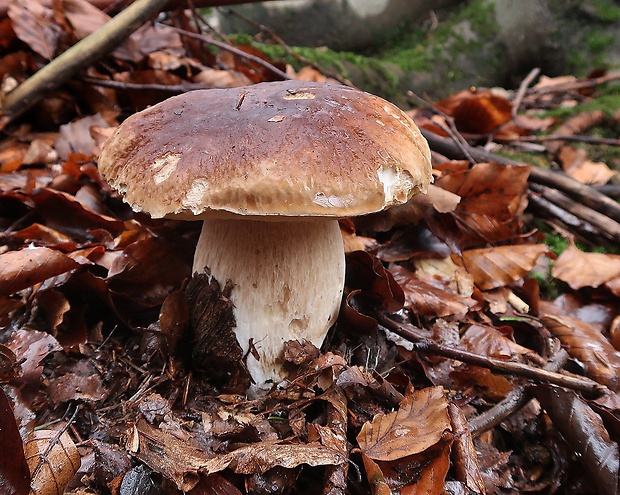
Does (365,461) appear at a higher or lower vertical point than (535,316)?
higher

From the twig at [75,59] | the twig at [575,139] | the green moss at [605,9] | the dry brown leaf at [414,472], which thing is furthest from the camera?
the green moss at [605,9]

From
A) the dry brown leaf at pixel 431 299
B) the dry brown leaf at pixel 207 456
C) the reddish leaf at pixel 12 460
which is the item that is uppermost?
the reddish leaf at pixel 12 460

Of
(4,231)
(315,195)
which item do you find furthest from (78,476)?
(4,231)

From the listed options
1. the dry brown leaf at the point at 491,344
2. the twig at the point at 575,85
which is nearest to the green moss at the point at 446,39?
the twig at the point at 575,85

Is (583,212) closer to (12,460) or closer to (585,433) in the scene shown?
(585,433)

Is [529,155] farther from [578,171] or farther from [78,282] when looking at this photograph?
[78,282]

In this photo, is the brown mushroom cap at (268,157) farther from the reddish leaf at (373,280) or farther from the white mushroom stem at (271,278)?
the reddish leaf at (373,280)

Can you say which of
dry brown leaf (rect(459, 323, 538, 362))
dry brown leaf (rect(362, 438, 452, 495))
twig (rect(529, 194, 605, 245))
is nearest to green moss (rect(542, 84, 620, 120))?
twig (rect(529, 194, 605, 245))

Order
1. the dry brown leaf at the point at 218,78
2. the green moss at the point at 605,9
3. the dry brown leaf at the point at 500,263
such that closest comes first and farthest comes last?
the dry brown leaf at the point at 500,263, the dry brown leaf at the point at 218,78, the green moss at the point at 605,9
